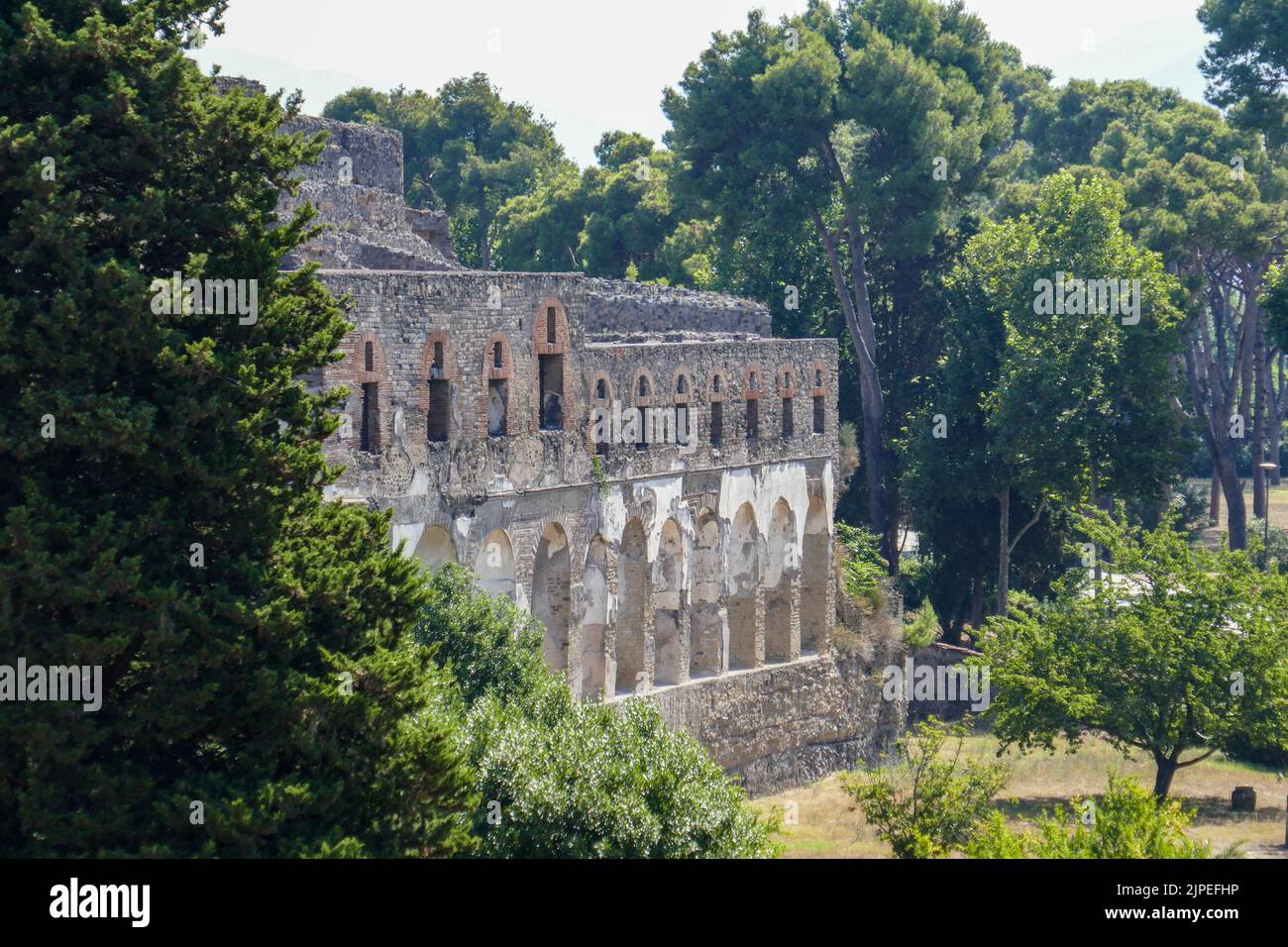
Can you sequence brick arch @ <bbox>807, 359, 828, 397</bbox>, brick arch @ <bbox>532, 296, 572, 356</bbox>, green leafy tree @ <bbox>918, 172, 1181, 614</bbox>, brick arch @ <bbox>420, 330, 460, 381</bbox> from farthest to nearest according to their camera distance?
green leafy tree @ <bbox>918, 172, 1181, 614</bbox> < brick arch @ <bbox>807, 359, 828, 397</bbox> < brick arch @ <bbox>532, 296, 572, 356</bbox> < brick arch @ <bbox>420, 330, 460, 381</bbox>

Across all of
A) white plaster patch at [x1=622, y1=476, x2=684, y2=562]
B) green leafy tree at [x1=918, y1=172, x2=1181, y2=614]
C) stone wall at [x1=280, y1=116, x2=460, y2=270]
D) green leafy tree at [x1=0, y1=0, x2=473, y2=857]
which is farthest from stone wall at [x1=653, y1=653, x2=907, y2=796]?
green leafy tree at [x1=0, y1=0, x2=473, y2=857]

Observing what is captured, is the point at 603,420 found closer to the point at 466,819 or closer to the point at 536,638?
the point at 536,638

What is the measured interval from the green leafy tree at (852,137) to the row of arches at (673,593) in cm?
1252

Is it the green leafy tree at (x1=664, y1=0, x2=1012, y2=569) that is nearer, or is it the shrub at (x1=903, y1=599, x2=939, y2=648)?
the shrub at (x1=903, y1=599, x2=939, y2=648)

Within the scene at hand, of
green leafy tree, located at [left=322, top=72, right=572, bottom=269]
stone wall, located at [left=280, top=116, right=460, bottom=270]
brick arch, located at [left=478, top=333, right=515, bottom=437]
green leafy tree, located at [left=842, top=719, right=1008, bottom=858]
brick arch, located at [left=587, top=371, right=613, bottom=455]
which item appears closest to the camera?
green leafy tree, located at [left=842, top=719, right=1008, bottom=858]

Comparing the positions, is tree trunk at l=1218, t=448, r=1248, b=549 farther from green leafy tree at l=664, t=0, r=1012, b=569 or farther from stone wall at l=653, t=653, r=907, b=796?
stone wall at l=653, t=653, r=907, b=796

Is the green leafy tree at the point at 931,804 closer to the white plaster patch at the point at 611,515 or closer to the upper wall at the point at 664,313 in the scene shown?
the white plaster patch at the point at 611,515

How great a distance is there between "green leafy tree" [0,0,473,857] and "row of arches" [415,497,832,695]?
41.6 feet

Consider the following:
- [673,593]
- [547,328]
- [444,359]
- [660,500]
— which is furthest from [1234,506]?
[444,359]

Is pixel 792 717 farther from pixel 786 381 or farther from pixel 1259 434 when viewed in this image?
pixel 1259 434

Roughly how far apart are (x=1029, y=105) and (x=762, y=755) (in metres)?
54.0

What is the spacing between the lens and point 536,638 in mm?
31828

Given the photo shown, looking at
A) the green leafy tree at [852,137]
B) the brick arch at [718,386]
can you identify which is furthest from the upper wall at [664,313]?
the green leafy tree at [852,137]

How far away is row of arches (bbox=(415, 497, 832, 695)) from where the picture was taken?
38.2m
